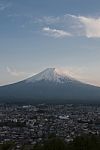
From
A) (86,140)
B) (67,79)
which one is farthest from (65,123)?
(67,79)

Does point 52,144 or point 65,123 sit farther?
point 65,123

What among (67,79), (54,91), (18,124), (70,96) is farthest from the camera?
(67,79)

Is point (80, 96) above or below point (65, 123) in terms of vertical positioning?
above

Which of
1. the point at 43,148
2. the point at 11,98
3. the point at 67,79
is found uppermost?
the point at 67,79

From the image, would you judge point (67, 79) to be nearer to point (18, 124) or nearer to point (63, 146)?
point (18, 124)

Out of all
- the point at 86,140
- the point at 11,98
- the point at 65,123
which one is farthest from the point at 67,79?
the point at 86,140

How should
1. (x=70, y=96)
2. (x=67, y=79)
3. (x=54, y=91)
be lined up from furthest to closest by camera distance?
1. (x=67, y=79)
2. (x=54, y=91)
3. (x=70, y=96)

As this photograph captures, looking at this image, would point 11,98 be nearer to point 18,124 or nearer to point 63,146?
point 18,124
